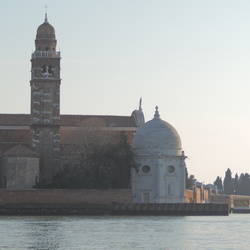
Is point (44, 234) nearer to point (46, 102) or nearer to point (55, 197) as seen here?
point (55, 197)

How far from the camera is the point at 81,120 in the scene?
10375 centimetres

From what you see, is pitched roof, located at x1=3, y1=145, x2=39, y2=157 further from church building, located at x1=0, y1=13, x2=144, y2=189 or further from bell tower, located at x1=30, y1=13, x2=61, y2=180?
bell tower, located at x1=30, y1=13, x2=61, y2=180

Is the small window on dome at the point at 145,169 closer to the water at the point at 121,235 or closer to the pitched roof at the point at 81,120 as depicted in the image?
the pitched roof at the point at 81,120

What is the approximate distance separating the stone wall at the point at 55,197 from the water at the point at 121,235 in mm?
13865

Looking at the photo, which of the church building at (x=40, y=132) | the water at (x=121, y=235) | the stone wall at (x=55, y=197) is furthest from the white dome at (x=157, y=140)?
the water at (x=121, y=235)

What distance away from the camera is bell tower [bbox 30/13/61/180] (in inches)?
3738

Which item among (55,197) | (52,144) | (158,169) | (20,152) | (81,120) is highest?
(81,120)

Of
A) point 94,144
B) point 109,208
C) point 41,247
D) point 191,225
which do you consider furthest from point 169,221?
point 41,247

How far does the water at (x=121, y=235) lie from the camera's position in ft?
170

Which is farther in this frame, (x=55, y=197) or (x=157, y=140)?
(x=157, y=140)

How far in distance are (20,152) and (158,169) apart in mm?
14268

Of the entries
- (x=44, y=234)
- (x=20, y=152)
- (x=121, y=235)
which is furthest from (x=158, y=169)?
(x=44, y=234)

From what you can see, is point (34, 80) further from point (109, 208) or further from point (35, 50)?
point (109, 208)

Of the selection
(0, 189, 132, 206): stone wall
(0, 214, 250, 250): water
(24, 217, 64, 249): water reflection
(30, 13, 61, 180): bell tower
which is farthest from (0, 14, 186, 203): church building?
(24, 217, 64, 249): water reflection
